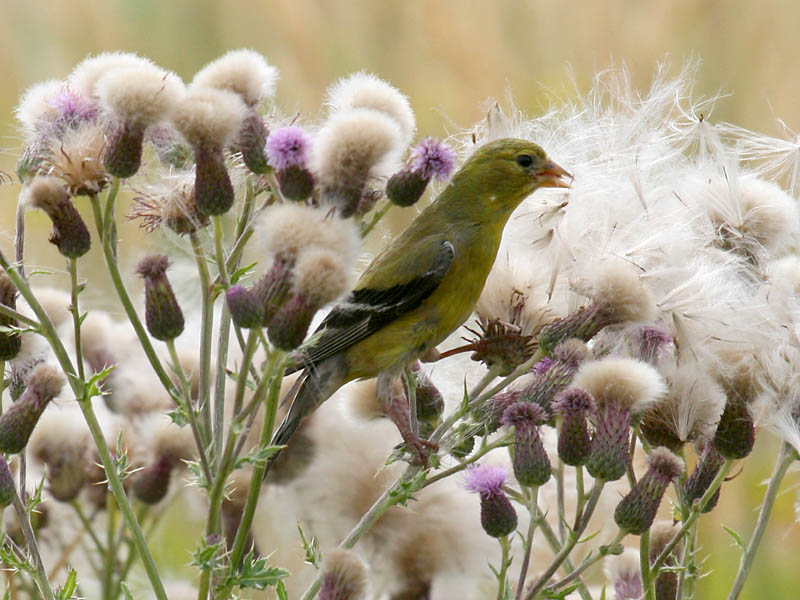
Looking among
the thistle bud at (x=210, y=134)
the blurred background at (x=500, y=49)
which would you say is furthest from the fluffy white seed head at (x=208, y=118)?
the blurred background at (x=500, y=49)

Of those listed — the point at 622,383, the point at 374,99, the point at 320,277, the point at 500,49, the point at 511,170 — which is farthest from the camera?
the point at 500,49

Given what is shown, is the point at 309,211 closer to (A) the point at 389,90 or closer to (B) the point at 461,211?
(A) the point at 389,90

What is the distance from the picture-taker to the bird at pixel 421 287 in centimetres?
109

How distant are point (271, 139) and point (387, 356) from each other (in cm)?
33

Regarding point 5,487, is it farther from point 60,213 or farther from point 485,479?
point 485,479

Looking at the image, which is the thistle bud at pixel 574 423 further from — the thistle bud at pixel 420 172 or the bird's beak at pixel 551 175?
the bird's beak at pixel 551 175

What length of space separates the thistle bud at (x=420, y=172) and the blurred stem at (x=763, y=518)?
1.32ft

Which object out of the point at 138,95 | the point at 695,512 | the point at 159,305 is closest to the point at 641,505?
the point at 695,512

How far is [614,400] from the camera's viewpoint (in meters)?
0.88

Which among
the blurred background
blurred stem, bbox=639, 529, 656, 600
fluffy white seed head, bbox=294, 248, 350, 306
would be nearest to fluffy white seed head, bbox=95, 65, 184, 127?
fluffy white seed head, bbox=294, 248, 350, 306

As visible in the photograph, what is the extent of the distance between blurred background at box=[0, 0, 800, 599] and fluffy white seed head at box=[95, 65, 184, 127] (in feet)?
3.80

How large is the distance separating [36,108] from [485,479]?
1.75 feet

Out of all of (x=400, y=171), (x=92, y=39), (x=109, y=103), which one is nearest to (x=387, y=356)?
(x=400, y=171)

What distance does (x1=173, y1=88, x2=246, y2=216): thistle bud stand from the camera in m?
0.85
